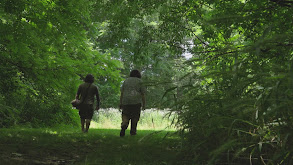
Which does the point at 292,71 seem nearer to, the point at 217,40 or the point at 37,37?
the point at 217,40

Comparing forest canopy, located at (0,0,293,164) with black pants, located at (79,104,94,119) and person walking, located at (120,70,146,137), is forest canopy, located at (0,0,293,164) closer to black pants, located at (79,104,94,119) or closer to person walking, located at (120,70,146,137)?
black pants, located at (79,104,94,119)

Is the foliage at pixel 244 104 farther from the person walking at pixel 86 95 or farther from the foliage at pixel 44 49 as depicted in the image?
the person walking at pixel 86 95

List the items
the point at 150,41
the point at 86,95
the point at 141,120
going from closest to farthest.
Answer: the point at 150,41 < the point at 86,95 < the point at 141,120

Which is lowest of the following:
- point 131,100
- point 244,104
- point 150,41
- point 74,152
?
point 74,152

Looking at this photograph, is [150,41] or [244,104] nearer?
[244,104]

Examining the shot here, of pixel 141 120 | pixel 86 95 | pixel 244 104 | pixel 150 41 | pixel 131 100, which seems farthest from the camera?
pixel 141 120

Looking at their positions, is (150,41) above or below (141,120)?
above

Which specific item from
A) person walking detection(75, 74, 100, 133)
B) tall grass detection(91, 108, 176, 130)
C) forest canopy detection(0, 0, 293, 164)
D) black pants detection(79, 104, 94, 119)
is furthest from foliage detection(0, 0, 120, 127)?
tall grass detection(91, 108, 176, 130)

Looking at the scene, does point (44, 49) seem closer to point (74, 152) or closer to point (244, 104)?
point (74, 152)

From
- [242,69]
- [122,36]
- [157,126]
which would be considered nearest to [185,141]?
[242,69]

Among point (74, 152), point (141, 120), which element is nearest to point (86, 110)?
point (74, 152)

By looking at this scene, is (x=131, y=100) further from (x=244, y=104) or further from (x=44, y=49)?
(x=244, y=104)

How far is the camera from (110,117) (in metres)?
21.3

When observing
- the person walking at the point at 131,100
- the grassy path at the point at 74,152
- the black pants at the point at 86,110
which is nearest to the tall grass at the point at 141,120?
the black pants at the point at 86,110
